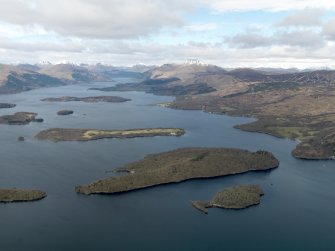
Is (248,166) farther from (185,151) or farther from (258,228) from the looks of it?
(258,228)

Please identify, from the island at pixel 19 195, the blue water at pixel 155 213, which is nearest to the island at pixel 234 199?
the blue water at pixel 155 213

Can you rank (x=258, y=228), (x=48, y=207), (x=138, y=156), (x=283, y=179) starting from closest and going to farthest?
1. (x=258, y=228)
2. (x=48, y=207)
3. (x=283, y=179)
4. (x=138, y=156)

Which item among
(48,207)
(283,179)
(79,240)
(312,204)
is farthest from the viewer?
(283,179)

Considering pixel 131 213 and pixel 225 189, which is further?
pixel 225 189

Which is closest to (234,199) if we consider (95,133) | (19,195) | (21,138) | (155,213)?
(155,213)

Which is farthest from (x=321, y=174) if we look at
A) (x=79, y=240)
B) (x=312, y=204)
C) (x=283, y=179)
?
(x=79, y=240)

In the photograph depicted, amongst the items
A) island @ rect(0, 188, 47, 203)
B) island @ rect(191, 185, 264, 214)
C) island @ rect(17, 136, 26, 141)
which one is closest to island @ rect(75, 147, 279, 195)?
island @ rect(0, 188, 47, 203)
